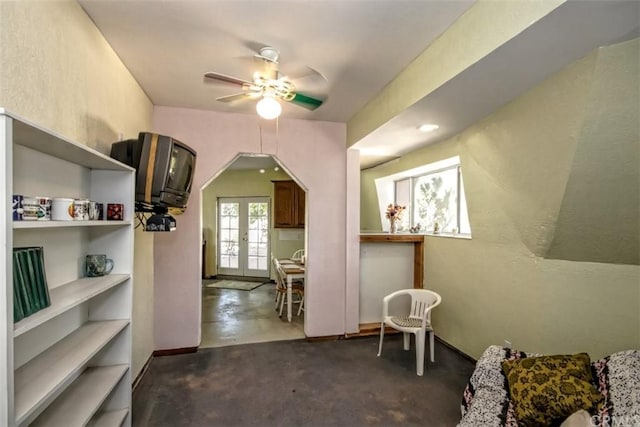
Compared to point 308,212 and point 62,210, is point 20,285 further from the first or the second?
point 308,212

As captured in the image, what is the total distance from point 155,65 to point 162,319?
2.48 metres

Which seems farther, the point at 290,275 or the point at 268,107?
the point at 290,275

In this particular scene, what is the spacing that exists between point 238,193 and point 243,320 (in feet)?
11.9

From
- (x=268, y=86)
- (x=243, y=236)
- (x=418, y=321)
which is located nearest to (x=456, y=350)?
(x=418, y=321)

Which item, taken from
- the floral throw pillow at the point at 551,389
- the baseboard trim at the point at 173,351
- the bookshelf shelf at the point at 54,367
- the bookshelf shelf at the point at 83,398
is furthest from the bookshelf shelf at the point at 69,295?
the floral throw pillow at the point at 551,389

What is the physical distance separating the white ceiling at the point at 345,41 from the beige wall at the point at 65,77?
0.54 feet

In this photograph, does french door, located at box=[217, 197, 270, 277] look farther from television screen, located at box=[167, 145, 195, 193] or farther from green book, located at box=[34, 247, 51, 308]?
green book, located at box=[34, 247, 51, 308]

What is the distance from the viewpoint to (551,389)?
1627 millimetres

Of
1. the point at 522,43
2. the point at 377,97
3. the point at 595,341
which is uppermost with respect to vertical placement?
the point at 377,97

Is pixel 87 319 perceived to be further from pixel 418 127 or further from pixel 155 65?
pixel 418 127

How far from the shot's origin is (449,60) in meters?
1.91

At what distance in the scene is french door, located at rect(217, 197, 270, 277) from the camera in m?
7.17

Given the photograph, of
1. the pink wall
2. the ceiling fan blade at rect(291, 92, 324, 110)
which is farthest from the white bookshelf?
the pink wall

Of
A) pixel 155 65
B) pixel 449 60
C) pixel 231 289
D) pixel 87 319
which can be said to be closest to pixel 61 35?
pixel 155 65
